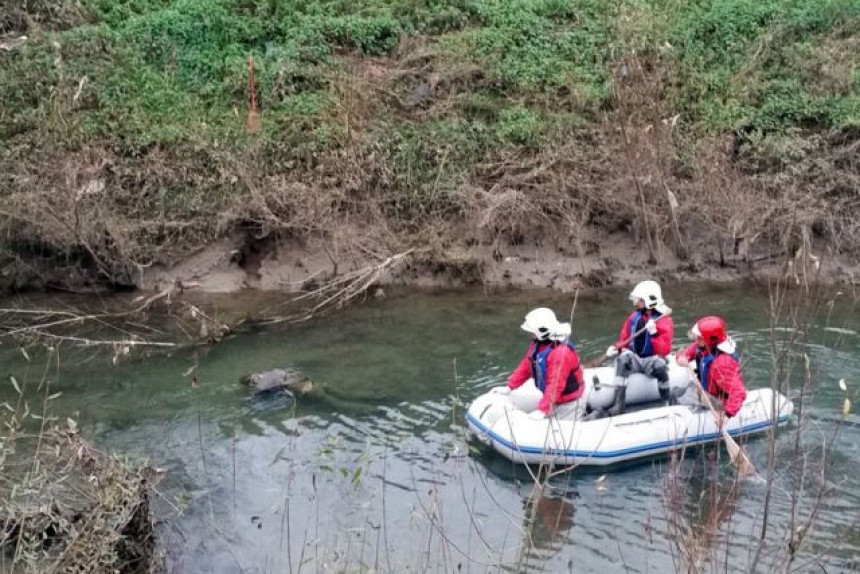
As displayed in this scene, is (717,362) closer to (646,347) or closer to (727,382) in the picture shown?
(727,382)

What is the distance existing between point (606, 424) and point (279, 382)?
3650 mm

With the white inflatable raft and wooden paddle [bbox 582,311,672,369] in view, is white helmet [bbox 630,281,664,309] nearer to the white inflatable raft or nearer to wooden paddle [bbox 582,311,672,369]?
wooden paddle [bbox 582,311,672,369]

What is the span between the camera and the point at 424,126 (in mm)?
15438

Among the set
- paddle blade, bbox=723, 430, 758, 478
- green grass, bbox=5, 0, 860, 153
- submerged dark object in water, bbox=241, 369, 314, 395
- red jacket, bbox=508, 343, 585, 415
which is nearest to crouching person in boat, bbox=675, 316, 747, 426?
paddle blade, bbox=723, 430, 758, 478

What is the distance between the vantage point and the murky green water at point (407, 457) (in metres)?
7.98

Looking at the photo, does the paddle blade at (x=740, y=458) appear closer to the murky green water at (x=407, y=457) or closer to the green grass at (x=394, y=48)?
the murky green water at (x=407, y=457)

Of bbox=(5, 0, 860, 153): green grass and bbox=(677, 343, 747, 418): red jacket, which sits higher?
bbox=(5, 0, 860, 153): green grass

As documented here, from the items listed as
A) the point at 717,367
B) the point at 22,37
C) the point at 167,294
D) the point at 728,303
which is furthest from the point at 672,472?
the point at 22,37

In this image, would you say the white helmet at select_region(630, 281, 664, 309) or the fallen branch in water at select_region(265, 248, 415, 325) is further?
the fallen branch in water at select_region(265, 248, 415, 325)

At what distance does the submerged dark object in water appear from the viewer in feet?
36.1

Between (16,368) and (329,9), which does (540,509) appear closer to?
(16,368)

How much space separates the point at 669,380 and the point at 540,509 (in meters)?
2.40

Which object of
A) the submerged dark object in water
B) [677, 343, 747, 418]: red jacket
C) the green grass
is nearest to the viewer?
[677, 343, 747, 418]: red jacket

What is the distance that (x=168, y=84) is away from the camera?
1578 cm
